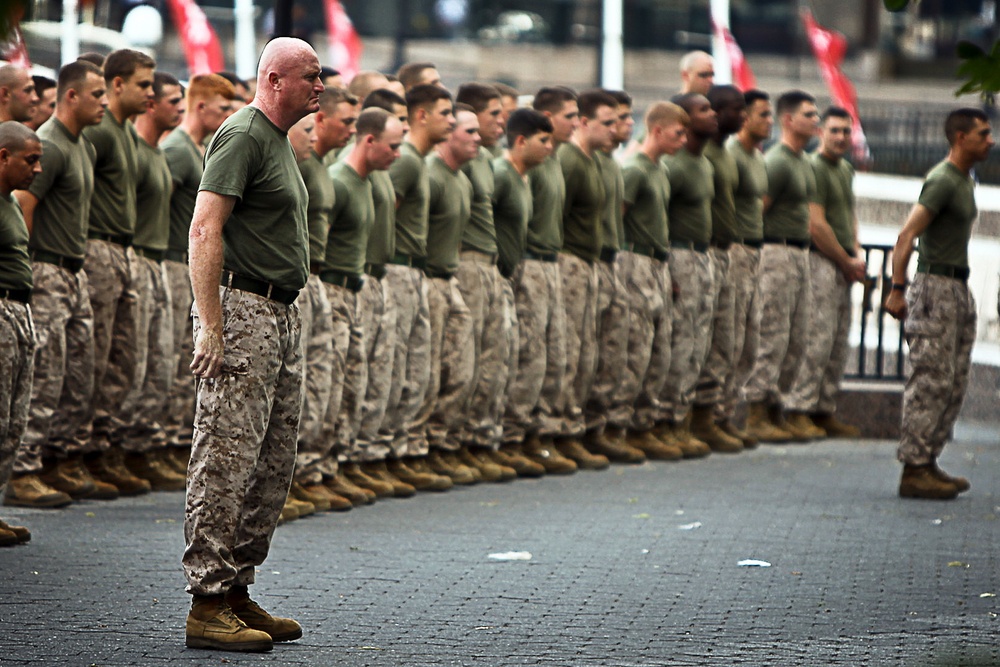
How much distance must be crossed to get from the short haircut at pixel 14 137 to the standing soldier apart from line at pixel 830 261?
7.95 meters

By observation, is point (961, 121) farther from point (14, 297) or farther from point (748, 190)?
point (14, 297)

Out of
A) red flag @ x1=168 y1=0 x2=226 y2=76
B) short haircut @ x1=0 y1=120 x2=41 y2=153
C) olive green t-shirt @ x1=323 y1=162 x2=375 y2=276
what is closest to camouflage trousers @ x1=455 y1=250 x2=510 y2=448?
olive green t-shirt @ x1=323 y1=162 x2=375 y2=276

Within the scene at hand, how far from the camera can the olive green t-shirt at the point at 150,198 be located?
10156 mm

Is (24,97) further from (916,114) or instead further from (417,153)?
(916,114)

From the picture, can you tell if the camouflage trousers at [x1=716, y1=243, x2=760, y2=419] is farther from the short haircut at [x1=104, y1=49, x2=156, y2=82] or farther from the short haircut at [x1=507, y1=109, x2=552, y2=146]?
the short haircut at [x1=104, y1=49, x2=156, y2=82]

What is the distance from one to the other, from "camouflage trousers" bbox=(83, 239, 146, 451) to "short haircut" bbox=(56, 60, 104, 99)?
3.15 ft

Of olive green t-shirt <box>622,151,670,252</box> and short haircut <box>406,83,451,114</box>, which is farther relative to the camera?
olive green t-shirt <box>622,151,670,252</box>

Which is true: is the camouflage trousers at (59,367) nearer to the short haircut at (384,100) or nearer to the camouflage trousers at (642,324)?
the short haircut at (384,100)

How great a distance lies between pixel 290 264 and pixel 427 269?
5.02m

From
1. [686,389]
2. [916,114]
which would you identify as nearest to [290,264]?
[686,389]

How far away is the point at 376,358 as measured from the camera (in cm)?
1043

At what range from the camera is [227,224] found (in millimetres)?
6156

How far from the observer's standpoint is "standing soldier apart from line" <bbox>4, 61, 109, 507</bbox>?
9.23 meters

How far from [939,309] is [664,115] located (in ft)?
9.75
